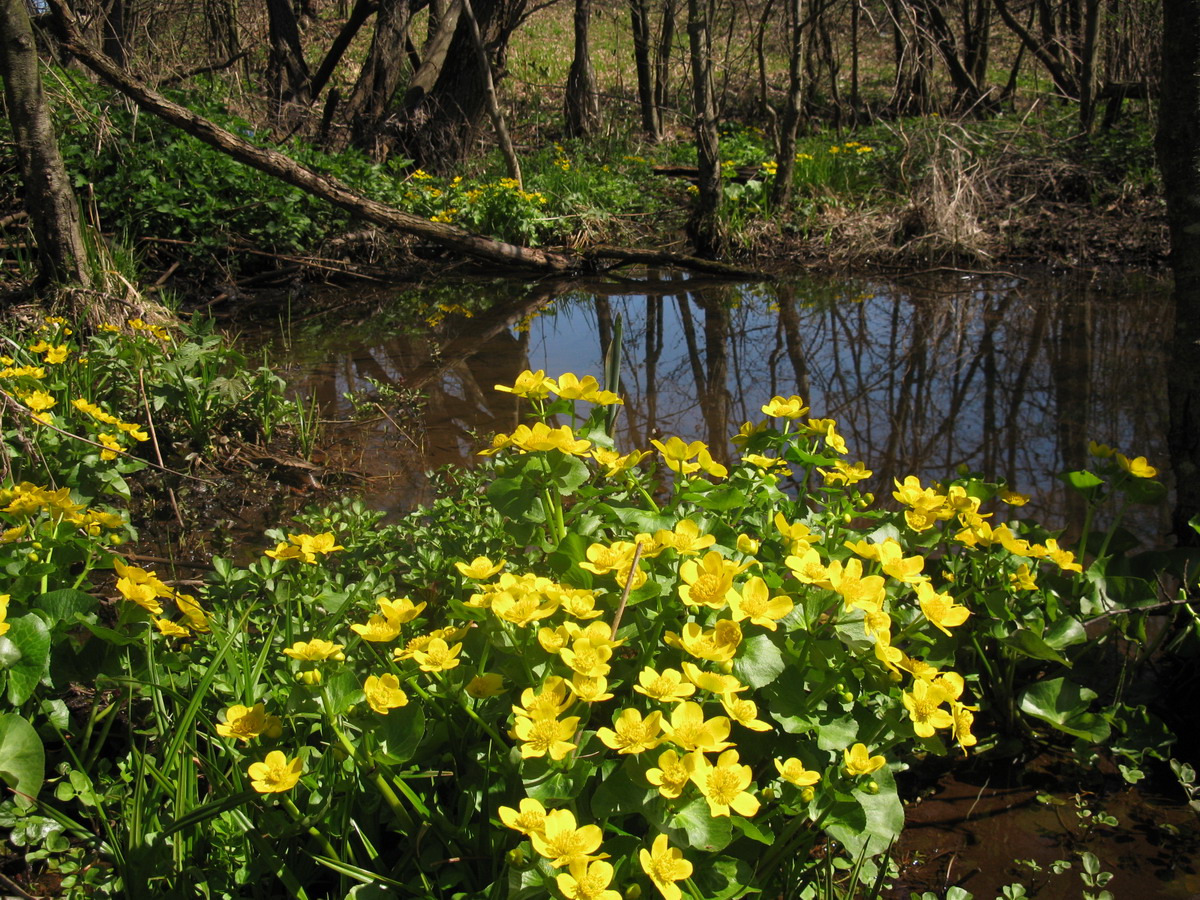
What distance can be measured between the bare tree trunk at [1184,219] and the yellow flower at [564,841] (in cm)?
173

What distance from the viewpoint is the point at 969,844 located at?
1761 mm

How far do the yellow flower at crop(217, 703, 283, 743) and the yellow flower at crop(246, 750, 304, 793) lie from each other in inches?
2.9

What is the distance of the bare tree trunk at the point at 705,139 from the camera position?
716cm

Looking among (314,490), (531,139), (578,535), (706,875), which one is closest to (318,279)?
(314,490)

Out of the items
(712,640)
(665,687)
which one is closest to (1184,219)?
(712,640)

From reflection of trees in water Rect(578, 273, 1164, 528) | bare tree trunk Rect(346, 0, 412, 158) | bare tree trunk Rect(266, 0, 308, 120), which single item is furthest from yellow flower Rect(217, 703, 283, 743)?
bare tree trunk Rect(266, 0, 308, 120)

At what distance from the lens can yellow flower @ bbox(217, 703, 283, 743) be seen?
126cm

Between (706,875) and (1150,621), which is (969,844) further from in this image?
(1150,621)

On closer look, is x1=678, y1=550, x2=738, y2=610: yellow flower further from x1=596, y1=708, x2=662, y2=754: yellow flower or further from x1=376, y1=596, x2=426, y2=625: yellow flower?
x1=376, y1=596, x2=426, y2=625: yellow flower

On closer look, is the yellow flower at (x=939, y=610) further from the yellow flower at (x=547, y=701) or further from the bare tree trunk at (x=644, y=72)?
the bare tree trunk at (x=644, y=72)

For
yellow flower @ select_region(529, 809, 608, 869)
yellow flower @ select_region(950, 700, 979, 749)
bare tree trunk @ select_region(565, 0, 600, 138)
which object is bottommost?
yellow flower @ select_region(950, 700, 979, 749)

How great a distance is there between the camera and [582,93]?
1216 cm

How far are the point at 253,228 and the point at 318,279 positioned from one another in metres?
0.67

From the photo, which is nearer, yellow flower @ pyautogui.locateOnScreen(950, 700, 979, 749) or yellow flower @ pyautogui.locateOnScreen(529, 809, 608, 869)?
yellow flower @ pyautogui.locateOnScreen(529, 809, 608, 869)
